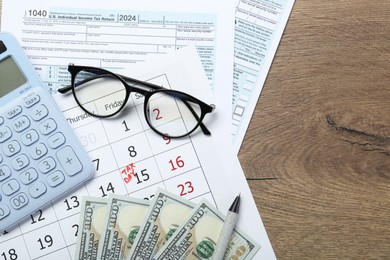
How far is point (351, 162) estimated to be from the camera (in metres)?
0.72

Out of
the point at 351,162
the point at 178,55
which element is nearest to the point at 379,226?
the point at 351,162

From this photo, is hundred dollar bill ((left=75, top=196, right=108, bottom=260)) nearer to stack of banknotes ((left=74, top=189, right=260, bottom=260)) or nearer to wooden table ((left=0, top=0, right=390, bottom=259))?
stack of banknotes ((left=74, top=189, right=260, bottom=260))

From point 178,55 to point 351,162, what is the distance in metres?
0.27

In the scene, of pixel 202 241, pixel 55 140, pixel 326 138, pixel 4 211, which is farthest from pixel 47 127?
pixel 326 138

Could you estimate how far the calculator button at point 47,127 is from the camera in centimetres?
71

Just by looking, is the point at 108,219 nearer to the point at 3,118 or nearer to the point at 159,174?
the point at 159,174

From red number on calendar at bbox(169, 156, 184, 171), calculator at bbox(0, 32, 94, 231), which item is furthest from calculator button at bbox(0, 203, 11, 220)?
red number on calendar at bbox(169, 156, 184, 171)

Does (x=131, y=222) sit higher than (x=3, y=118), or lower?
lower

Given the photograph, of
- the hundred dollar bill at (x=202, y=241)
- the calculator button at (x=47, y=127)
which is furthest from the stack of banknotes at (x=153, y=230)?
the calculator button at (x=47, y=127)

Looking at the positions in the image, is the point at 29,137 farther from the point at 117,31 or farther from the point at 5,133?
the point at 117,31

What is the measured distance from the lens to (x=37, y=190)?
2.31 ft

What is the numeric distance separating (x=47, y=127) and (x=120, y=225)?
16 centimetres

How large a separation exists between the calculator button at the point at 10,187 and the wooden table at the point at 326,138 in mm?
296

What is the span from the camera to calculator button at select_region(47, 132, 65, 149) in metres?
0.71
